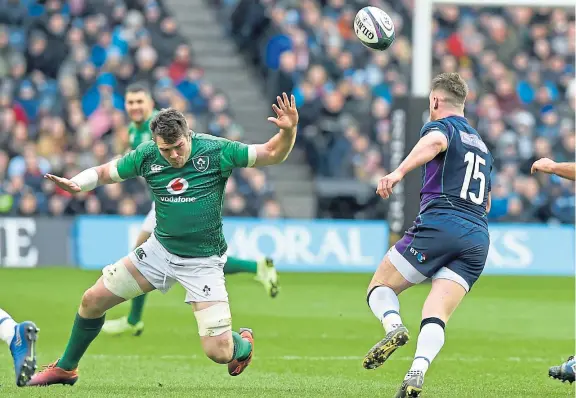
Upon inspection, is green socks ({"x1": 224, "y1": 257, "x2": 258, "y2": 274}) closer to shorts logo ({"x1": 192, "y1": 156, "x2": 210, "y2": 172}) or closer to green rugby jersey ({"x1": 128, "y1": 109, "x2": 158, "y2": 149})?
green rugby jersey ({"x1": 128, "y1": 109, "x2": 158, "y2": 149})

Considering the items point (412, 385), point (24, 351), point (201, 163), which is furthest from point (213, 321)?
point (412, 385)

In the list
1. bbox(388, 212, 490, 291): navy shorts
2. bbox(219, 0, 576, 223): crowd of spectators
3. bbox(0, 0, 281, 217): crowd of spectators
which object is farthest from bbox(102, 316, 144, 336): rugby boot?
bbox(219, 0, 576, 223): crowd of spectators

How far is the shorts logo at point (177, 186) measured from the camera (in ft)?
29.0

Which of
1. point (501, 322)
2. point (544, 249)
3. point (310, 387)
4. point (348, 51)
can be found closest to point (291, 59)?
point (348, 51)

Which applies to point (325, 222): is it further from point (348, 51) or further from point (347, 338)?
point (347, 338)

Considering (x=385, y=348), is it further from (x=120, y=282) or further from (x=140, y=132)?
(x=140, y=132)

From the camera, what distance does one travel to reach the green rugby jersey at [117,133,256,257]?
8859 mm

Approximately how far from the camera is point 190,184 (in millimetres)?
8867

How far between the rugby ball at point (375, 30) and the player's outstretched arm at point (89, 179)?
2954mm

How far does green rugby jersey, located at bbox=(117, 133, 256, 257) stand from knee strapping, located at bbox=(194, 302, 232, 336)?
40cm

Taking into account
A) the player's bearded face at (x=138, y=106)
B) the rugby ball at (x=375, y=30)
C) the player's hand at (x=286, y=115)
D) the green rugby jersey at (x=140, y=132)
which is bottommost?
the green rugby jersey at (x=140, y=132)

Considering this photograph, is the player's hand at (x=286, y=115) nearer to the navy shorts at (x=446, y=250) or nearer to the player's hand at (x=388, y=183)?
the player's hand at (x=388, y=183)

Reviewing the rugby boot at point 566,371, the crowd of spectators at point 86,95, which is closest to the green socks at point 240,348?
the rugby boot at point 566,371

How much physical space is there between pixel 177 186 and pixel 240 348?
4.30 ft
